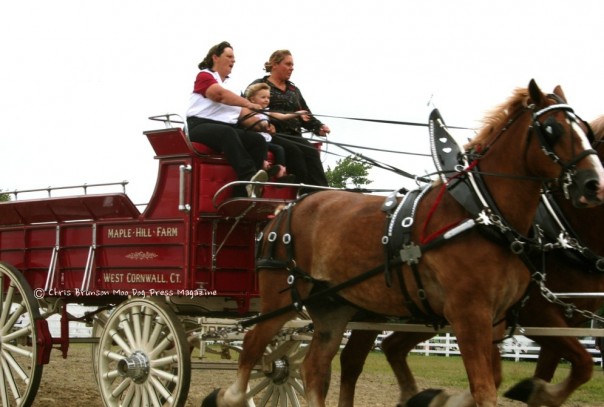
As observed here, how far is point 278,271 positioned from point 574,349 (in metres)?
2.20

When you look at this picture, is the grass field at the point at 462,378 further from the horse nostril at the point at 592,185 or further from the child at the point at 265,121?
the horse nostril at the point at 592,185

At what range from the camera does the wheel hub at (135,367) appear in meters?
7.89

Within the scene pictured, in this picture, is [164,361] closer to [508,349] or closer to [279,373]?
[279,373]

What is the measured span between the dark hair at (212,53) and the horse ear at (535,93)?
10.6ft

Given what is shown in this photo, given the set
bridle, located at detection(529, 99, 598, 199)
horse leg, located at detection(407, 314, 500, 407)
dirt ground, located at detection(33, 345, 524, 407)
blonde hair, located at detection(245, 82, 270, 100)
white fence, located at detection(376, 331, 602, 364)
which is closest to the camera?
bridle, located at detection(529, 99, 598, 199)

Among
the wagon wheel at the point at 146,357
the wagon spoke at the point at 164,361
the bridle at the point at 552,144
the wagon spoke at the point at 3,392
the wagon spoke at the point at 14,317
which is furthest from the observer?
the wagon spoke at the point at 14,317

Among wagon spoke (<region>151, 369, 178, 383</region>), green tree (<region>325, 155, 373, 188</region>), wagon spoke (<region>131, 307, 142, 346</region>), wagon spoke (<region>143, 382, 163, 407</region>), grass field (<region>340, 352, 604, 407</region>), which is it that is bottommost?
grass field (<region>340, 352, 604, 407</region>)

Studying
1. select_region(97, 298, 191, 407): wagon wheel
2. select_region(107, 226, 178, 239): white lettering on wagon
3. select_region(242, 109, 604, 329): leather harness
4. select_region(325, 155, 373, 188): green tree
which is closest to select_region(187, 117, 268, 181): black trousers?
select_region(107, 226, 178, 239): white lettering on wagon

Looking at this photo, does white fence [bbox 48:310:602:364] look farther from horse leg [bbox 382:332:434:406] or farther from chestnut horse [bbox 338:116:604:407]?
chestnut horse [bbox 338:116:604:407]

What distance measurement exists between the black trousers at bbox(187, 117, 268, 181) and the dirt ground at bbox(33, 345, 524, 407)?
3450mm

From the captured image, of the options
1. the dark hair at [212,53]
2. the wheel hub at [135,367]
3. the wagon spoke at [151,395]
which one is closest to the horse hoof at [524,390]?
the wagon spoke at [151,395]

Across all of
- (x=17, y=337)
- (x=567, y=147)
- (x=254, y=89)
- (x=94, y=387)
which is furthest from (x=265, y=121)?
(x=94, y=387)

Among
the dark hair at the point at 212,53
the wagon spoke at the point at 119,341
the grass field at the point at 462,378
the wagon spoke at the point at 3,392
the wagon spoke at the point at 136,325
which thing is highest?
the dark hair at the point at 212,53

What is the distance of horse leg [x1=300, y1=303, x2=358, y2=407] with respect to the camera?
718cm
